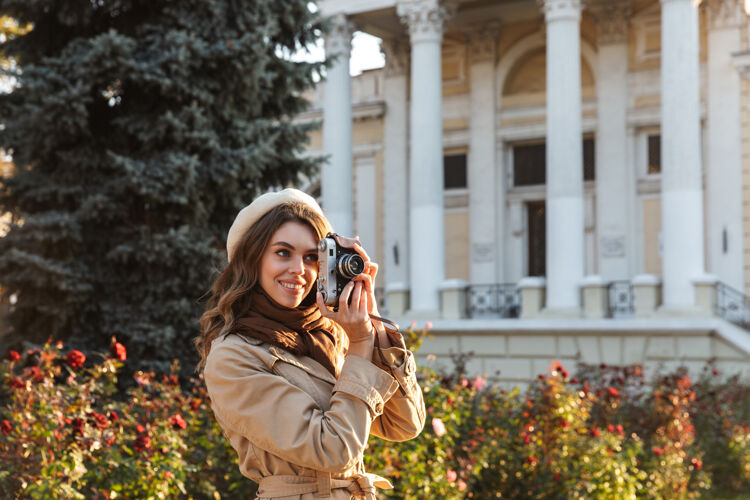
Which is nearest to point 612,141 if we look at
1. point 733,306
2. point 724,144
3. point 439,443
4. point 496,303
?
point 724,144

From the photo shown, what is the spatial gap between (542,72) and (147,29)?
49.5 feet

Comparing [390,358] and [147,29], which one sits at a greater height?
[147,29]

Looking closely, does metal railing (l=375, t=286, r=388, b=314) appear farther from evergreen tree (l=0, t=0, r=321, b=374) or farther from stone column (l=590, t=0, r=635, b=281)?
evergreen tree (l=0, t=0, r=321, b=374)

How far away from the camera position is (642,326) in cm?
1767

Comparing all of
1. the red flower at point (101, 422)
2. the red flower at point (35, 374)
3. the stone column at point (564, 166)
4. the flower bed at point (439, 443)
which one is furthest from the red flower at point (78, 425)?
the stone column at point (564, 166)

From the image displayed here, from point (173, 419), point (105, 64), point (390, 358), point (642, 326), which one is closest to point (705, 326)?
point (642, 326)

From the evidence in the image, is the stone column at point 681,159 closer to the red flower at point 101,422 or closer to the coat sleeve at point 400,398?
the red flower at point 101,422

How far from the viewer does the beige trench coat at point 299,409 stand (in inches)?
97.3

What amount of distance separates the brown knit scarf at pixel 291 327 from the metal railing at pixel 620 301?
16.8 meters

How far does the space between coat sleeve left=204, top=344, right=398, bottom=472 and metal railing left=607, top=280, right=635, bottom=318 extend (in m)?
17.1

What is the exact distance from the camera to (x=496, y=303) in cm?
2147

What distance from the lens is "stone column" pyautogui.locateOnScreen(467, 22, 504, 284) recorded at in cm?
2397

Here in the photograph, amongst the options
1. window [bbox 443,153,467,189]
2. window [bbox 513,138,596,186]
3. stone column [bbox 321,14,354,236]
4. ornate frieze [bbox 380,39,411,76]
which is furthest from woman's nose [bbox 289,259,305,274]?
ornate frieze [bbox 380,39,411,76]

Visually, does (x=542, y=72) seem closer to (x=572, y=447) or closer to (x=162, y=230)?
(x=162, y=230)
